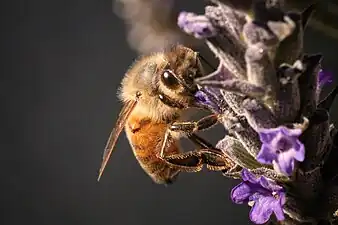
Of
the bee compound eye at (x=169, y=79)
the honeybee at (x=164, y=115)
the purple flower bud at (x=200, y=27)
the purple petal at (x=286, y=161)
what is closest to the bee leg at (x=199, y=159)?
the honeybee at (x=164, y=115)

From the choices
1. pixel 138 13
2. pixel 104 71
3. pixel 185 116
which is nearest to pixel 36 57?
pixel 104 71

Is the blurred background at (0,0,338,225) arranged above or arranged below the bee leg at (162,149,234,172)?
below

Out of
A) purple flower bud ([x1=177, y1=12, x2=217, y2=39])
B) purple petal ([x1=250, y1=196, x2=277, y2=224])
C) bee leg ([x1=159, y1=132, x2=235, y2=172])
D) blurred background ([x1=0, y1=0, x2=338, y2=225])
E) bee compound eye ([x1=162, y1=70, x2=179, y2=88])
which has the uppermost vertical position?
purple flower bud ([x1=177, y1=12, x2=217, y2=39])

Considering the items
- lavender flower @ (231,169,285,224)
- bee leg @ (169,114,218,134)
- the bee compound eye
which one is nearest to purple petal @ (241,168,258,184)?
lavender flower @ (231,169,285,224)

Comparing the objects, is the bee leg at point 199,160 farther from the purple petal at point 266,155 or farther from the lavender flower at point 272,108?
the purple petal at point 266,155

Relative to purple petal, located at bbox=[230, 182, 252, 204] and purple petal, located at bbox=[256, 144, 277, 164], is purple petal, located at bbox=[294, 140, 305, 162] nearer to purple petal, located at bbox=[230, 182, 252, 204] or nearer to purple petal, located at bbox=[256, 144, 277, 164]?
purple petal, located at bbox=[256, 144, 277, 164]

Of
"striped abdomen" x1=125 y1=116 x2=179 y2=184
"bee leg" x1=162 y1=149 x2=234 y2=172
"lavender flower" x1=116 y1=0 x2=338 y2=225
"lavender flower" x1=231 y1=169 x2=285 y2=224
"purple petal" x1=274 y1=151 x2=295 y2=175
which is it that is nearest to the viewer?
"lavender flower" x1=116 y1=0 x2=338 y2=225

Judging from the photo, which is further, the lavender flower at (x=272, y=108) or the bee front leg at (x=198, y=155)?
the bee front leg at (x=198, y=155)
